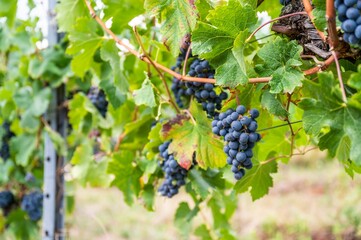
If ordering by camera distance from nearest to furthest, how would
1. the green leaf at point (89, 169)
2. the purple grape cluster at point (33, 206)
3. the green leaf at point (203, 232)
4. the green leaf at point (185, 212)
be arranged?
1. the green leaf at point (185, 212)
2. the green leaf at point (89, 169)
3. the green leaf at point (203, 232)
4. the purple grape cluster at point (33, 206)

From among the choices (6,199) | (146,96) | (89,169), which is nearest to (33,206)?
(6,199)

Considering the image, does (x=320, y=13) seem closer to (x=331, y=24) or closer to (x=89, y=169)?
(x=331, y=24)

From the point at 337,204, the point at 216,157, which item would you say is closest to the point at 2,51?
the point at 216,157

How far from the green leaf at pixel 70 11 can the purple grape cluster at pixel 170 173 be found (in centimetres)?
58

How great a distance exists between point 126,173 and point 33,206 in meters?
1.02

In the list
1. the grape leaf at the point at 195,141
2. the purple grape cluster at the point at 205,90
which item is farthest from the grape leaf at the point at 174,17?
the grape leaf at the point at 195,141

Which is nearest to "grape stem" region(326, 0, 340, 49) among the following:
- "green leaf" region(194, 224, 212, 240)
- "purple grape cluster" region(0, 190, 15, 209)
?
"green leaf" region(194, 224, 212, 240)

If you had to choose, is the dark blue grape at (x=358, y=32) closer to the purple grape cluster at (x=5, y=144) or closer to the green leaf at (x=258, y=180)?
the green leaf at (x=258, y=180)

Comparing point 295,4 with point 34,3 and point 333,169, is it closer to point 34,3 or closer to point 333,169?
point 34,3

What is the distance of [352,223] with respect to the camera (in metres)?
4.65

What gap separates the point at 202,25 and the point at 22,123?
147 cm

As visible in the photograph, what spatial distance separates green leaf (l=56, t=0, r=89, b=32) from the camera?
163cm

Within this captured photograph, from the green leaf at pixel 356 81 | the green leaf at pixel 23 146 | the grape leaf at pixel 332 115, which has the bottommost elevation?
the green leaf at pixel 23 146

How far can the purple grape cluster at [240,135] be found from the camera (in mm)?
996
